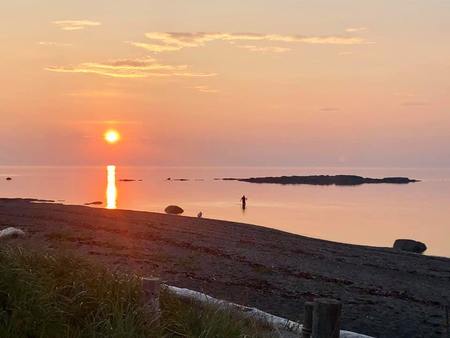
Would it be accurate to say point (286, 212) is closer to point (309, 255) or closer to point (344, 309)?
point (309, 255)

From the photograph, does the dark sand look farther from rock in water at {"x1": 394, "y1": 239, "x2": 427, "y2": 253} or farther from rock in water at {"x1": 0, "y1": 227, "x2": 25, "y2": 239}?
rock in water at {"x1": 394, "y1": 239, "x2": 427, "y2": 253}

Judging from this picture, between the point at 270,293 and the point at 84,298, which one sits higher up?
the point at 84,298

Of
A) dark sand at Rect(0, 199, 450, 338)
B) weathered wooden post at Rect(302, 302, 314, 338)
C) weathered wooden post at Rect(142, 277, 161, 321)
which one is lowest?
dark sand at Rect(0, 199, 450, 338)

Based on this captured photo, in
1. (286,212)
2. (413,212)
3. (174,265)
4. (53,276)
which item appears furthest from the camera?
(413,212)

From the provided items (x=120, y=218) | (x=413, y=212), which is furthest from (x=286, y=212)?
(x=120, y=218)

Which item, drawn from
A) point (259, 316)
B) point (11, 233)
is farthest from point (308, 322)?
point (11, 233)

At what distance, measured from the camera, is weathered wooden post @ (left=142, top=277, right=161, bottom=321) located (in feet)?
25.9

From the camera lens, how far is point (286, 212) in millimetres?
80938

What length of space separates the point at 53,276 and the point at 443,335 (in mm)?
8404

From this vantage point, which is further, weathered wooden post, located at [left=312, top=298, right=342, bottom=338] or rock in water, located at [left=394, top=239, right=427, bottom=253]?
→ rock in water, located at [left=394, top=239, right=427, bottom=253]

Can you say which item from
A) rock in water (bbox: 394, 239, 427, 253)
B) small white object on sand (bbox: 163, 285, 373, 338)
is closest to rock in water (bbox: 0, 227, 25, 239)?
small white object on sand (bbox: 163, 285, 373, 338)

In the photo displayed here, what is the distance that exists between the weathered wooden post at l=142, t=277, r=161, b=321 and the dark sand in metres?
3.29

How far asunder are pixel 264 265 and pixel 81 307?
11.5 metres

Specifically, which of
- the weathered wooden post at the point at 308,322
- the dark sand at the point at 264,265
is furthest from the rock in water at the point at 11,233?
the weathered wooden post at the point at 308,322
